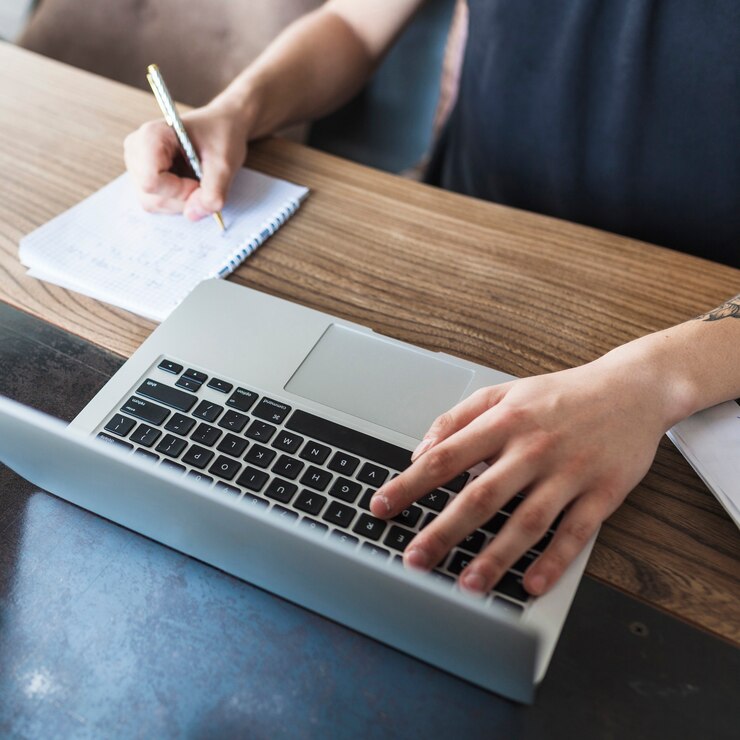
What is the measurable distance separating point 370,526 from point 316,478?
0.19ft

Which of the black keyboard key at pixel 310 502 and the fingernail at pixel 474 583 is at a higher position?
the fingernail at pixel 474 583

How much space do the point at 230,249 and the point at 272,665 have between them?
44 centimetres

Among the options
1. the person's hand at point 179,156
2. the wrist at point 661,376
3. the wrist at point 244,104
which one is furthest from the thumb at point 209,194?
the wrist at point 661,376

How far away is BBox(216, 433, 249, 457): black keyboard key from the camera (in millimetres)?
518

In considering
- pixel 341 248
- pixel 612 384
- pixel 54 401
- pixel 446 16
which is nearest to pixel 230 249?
pixel 341 248

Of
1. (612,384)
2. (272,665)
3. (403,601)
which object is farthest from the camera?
(612,384)

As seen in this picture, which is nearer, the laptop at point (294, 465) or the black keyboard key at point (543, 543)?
the laptop at point (294, 465)

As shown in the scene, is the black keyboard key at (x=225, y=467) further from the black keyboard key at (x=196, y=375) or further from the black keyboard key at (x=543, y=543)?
the black keyboard key at (x=543, y=543)

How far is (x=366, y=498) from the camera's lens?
491 mm

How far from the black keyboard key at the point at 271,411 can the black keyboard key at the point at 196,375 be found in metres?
0.06

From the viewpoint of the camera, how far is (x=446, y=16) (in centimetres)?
133

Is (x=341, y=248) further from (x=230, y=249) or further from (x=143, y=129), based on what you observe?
(x=143, y=129)

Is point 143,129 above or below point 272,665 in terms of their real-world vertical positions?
above

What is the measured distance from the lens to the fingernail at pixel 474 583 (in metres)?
0.43
